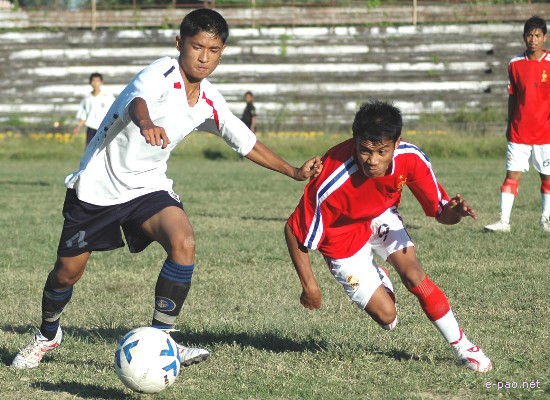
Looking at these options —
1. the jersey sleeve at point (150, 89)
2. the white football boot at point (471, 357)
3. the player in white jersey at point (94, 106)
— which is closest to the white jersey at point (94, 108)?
the player in white jersey at point (94, 106)

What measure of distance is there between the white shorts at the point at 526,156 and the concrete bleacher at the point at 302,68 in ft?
51.0

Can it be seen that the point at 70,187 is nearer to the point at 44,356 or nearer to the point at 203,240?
the point at 44,356

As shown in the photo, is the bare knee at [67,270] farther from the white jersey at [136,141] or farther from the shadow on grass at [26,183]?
the shadow on grass at [26,183]

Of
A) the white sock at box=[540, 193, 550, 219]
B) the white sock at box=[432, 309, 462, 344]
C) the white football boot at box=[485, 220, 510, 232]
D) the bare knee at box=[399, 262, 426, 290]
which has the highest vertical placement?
the bare knee at box=[399, 262, 426, 290]

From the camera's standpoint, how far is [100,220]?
4730mm

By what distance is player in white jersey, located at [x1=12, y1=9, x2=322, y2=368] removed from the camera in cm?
462

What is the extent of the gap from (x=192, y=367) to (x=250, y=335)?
2.40 feet

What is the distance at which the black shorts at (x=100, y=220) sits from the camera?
15.5 feet

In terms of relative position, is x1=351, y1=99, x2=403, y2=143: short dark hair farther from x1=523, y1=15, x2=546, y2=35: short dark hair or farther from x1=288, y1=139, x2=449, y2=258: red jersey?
x1=523, y1=15, x2=546, y2=35: short dark hair

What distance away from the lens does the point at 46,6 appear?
28875mm

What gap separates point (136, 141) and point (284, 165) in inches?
31.4

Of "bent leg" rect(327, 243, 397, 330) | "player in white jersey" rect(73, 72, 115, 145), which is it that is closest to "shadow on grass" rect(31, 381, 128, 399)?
"bent leg" rect(327, 243, 397, 330)

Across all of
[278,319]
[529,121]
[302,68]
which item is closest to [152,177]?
[278,319]

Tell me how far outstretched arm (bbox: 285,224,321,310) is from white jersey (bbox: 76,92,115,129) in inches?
431
